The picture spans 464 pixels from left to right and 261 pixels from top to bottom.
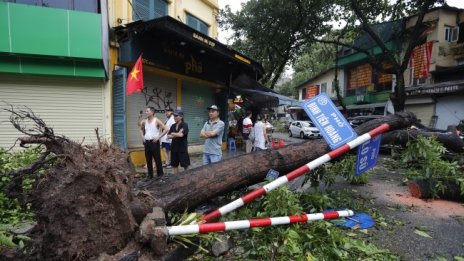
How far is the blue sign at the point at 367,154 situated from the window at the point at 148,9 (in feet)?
24.9

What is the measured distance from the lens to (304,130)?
23000 millimetres

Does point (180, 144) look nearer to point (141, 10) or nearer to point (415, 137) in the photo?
point (415, 137)

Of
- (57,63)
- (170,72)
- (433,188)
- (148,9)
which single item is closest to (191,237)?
(433,188)

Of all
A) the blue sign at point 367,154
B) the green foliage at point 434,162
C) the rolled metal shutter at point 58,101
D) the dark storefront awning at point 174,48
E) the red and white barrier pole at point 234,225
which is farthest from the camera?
the dark storefront awning at point 174,48

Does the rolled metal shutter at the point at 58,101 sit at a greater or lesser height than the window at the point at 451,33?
lesser

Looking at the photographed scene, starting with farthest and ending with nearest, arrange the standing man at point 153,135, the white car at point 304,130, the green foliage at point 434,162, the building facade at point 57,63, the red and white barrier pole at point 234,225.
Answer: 1. the white car at point 304,130
2. the building facade at point 57,63
3. the standing man at point 153,135
4. the green foliage at point 434,162
5. the red and white barrier pole at point 234,225

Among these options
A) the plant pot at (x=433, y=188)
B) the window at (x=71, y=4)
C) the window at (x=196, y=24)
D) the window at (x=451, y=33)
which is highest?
the window at (x=451, y=33)

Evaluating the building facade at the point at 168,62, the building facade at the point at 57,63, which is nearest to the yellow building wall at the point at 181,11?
the building facade at the point at 168,62

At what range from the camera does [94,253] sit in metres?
2.25

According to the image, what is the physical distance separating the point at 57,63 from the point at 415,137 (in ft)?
27.2

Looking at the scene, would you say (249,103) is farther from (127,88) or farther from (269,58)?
(127,88)

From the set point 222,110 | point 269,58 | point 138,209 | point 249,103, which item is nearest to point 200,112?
point 222,110

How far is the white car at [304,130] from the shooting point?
22312 millimetres

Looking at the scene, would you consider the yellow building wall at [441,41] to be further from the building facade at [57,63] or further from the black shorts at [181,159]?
Answer: the building facade at [57,63]
